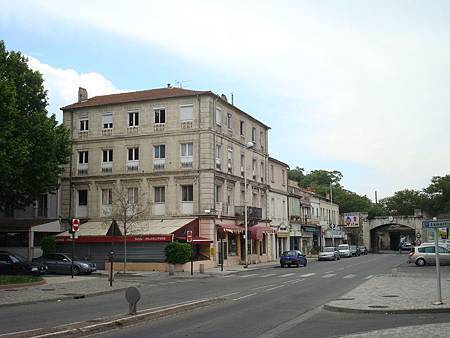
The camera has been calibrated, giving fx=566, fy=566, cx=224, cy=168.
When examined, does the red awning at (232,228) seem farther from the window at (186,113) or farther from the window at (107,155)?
the window at (107,155)

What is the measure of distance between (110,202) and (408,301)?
3300 cm

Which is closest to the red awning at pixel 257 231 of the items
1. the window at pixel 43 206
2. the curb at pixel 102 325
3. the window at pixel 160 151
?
the window at pixel 160 151

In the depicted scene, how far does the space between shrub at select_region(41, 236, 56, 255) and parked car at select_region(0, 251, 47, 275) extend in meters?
9.49

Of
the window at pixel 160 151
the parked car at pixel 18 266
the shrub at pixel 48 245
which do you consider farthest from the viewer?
the window at pixel 160 151

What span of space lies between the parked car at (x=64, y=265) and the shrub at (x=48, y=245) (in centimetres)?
695

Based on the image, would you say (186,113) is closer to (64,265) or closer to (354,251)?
(64,265)

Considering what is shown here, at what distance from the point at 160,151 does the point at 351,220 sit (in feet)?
190

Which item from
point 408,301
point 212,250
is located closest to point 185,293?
point 408,301

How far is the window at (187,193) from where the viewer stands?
43.7 metres

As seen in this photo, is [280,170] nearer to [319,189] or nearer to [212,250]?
[212,250]

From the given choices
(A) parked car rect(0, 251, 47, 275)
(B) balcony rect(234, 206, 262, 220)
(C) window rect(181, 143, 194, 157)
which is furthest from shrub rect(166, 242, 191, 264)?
(B) balcony rect(234, 206, 262, 220)

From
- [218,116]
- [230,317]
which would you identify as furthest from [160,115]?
[230,317]

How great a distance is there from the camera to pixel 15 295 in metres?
20.6

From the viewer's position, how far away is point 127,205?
4088 cm
